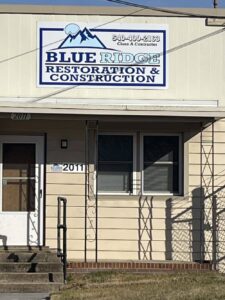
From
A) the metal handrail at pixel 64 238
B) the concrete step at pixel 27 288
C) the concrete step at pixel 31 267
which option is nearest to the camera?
the concrete step at pixel 27 288

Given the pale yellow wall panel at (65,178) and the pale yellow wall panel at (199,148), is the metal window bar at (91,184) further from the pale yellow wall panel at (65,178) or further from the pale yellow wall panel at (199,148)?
the pale yellow wall panel at (199,148)

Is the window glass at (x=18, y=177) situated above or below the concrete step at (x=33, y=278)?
above

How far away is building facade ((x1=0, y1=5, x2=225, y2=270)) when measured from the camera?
12.2 metres

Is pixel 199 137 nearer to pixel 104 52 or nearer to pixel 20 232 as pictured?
pixel 104 52

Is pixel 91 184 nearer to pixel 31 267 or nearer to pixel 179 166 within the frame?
pixel 179 166

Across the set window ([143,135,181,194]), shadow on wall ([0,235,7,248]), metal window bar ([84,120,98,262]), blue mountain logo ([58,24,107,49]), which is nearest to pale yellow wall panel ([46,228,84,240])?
metal window bar ([84,120,98,262])

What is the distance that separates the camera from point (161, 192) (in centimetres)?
1247

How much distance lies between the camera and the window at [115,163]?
12477 mm

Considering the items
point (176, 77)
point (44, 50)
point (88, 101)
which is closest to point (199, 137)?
point (176, 77)

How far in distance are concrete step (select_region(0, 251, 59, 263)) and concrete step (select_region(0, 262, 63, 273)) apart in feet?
1.22

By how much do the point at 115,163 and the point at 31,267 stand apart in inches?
109

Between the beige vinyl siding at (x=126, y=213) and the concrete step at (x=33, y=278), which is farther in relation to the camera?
the beige vinyl siding at (x=126, y=213)

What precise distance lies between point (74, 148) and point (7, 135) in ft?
4.28

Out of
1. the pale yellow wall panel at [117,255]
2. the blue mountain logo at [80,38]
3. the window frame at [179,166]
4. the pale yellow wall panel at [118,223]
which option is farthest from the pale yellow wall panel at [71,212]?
the blue mountain logo at [80,38]
